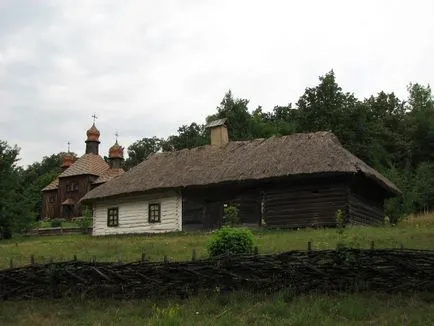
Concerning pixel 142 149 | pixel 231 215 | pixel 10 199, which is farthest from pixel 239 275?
pixel 142 149

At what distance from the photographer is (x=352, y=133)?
140 feet

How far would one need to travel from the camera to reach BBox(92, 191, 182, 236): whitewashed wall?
2620 centimetres

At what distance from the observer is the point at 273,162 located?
2398 centimetres

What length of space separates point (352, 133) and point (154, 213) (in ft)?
69.7

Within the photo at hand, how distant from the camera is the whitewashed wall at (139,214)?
26203mm

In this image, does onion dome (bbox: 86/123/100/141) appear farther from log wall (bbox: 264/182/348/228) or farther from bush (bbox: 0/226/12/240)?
log wall (bbox: 264/182/348/228)

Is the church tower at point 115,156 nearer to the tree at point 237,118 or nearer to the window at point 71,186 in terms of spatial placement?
the window at point 71,186

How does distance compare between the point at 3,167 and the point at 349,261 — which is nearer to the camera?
the point at 349,261

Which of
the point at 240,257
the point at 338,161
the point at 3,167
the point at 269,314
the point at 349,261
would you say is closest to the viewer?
the point at 269,314

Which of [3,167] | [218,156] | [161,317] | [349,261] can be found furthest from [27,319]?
[3,167]

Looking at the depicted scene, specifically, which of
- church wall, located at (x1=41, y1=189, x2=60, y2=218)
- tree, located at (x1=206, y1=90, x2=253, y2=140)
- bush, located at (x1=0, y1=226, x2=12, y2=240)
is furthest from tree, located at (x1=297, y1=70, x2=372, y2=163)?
church wall, located at (x1=41, y1=189, x2=60, y2=218)

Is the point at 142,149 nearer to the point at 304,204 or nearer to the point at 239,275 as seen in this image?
the point at 304,204

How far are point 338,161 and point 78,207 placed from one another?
120 feet

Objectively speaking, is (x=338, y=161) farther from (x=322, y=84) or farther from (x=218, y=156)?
(x=322, y=84)
